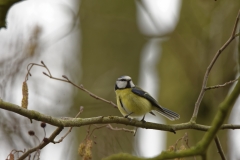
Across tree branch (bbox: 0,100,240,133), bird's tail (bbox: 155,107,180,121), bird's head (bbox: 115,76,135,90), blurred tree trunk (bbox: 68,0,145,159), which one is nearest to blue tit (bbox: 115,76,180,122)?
bird's tail (bbox: 155,107,180,121)

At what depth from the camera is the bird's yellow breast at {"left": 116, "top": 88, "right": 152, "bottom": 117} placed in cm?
345

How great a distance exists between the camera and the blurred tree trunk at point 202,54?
198 inches

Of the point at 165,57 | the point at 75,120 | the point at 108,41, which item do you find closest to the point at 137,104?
the point at 75,120

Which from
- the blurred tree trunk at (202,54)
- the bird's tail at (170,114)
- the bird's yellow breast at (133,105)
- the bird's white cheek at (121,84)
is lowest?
the bird's tail at (170,114)

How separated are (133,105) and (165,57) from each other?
10.3 ft

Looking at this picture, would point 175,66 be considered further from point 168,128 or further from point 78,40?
point 168,128

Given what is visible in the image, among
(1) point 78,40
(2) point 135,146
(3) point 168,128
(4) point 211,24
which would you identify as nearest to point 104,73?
(1) point 78,40

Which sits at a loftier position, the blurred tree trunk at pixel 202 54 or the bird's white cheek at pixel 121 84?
the blurred tree trunk at pixel 202 54

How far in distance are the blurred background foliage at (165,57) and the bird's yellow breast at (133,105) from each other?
0.68ft

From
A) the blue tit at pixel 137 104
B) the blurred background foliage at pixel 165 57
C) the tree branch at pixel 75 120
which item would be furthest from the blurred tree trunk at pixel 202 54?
the tree branch at pixel 75 120

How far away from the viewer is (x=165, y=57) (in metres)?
6.50

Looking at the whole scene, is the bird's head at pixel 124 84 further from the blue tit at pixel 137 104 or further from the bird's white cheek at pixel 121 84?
the blue tit at pixel 137 104

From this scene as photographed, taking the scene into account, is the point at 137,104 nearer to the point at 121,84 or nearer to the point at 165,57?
the point at 121,84

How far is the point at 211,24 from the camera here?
524cm
